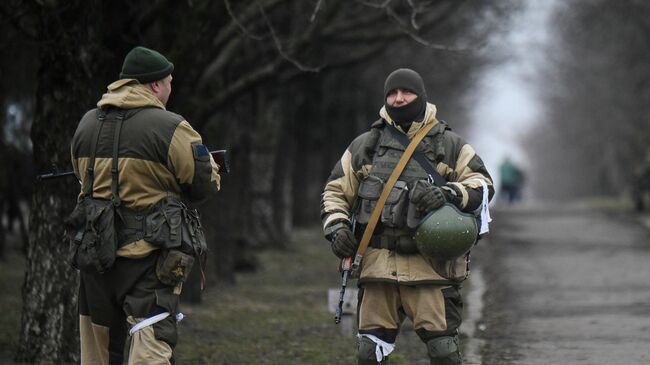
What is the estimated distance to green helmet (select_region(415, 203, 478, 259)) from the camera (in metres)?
6.76

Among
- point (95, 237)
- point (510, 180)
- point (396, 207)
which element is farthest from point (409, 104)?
point (510, 180)

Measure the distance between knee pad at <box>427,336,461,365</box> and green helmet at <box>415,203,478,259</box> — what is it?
0.49m

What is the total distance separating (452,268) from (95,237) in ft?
6.72

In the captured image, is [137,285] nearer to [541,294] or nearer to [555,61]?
[541,294]

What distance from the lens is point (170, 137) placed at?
638cm

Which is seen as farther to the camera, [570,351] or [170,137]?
[570,351]

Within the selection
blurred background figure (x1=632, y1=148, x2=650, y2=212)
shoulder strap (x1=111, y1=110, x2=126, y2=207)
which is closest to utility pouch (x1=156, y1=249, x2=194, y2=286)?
shoulder strap (x1=111, y1=110, x2=126, y2=207)

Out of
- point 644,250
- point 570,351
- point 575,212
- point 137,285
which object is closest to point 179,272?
point 137,285

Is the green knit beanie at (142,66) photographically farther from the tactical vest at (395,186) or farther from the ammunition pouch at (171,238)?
the tactical vest at (395,186)

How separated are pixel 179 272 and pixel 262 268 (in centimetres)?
1289

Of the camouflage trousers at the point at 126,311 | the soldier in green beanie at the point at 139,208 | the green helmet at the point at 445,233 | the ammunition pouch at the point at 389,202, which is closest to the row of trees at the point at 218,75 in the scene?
the camouflage trousers at the point at 126,311

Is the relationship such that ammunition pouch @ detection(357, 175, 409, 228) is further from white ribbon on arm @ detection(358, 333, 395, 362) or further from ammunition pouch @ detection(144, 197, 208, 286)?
ammunition pouch @ detection(144, 197, 208, 286)

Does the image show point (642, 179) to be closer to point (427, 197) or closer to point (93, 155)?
point (427, 197)

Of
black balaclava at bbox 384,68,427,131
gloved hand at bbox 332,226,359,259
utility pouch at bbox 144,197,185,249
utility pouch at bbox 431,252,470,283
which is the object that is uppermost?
black balaclava at bbox 384,68,427,131
